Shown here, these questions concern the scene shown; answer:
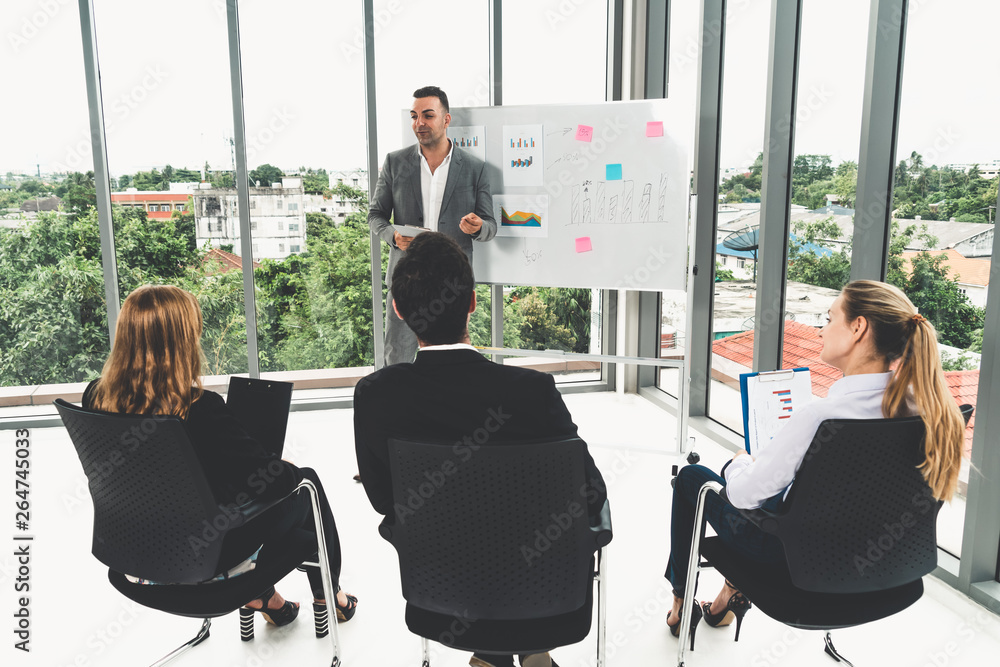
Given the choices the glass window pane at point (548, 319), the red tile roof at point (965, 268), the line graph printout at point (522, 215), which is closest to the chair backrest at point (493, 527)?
the red tile roof at point (965, 268)

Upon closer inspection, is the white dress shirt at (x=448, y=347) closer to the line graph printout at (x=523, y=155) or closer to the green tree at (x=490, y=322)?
the line graph printout at (x=523, y=155)

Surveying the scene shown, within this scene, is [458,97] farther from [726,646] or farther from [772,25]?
[726,646]

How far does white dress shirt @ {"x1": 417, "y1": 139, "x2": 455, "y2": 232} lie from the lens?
12.3 feet

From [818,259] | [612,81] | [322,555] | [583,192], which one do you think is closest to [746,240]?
[818,259]

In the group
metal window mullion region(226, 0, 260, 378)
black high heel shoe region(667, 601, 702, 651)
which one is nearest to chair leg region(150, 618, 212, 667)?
black high heel shoe region(667, 601, 702, 651)

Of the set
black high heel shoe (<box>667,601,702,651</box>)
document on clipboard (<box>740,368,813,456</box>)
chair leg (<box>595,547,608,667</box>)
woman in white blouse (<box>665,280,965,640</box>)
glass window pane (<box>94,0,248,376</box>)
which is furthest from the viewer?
glass window pane (<box>94,0,248,376</box>)

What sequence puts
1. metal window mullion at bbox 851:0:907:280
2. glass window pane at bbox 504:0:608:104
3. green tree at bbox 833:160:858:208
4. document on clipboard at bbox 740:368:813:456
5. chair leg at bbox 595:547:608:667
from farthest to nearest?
glass window pane at bbox 504:0:608:104 < green tree at bbox 833:160:858:208 < metal window mullion at bbox 851:0:907:280 < document on clipboard at bbox 740:368:813:456 < chair leg at bbox 595:547:608:667

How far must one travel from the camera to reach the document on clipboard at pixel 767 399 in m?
1.98

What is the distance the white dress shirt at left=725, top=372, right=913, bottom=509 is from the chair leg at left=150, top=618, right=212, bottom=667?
1.77 m

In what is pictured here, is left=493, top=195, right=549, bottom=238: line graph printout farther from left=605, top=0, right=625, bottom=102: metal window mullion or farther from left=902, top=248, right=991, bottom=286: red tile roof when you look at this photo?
left=902, top=248, right=991, bottom=286: red tile roof

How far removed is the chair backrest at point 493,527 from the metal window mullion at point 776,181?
2.34m

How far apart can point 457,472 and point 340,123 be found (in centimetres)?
369

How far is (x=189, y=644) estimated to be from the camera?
2.20 metres

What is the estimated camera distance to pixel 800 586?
1.61 m
